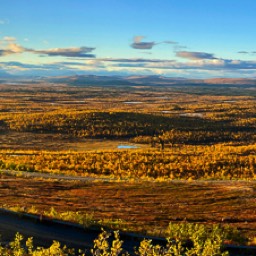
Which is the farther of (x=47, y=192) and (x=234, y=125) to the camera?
(x=234, y=125)

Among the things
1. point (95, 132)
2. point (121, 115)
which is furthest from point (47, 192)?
point (121, 115)

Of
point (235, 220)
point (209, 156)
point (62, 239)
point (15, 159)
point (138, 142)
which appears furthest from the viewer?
point (138, 142)

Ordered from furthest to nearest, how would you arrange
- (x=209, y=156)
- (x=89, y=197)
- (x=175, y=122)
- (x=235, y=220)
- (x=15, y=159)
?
(x=175, y=122), (x=209, y=156), (x=15, y=159), (x=89, y=197), (x=235, y=220)

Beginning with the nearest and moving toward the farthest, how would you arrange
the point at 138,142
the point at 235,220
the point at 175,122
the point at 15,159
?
the point at 235,220, the point at 15,159, the point at 138,142, the point at 175,122

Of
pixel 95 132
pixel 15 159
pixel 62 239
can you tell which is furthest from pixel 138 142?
pixel 62 239

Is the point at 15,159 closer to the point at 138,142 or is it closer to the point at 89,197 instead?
the point at 89,197

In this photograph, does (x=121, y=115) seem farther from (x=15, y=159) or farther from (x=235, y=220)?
(x=235, y=220)
